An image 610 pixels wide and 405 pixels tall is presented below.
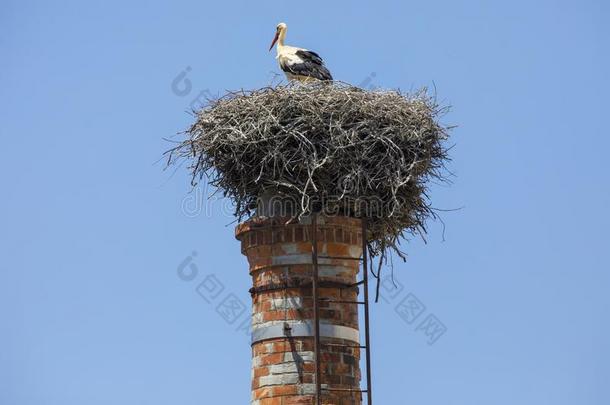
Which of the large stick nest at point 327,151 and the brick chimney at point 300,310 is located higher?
the large stick nest at point 327,151

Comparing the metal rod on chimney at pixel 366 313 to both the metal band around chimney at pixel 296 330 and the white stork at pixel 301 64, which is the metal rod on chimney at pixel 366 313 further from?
the white stork at pixel 301 64

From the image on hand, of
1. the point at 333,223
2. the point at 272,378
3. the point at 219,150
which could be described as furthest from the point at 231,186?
the point at 272,378

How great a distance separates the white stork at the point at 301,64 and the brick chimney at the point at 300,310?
162 inches

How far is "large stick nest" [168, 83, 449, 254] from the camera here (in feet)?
47.6

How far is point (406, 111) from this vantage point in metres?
15.4

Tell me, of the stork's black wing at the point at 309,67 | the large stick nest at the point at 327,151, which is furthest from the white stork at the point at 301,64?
the large stick nest at the point at 327,151

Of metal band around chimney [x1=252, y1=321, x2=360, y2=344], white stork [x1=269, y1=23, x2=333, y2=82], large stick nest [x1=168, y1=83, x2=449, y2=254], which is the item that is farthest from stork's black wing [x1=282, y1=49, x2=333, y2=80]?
metal band around chimney [x1=252, y1=321, x2=360, y2=344]

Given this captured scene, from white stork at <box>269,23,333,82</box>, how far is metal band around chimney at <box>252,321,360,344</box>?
497 centimetres

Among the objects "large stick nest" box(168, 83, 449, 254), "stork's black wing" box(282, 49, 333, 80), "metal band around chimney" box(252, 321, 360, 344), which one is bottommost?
"metal band around chimney" box(252, 321, 360, 344)

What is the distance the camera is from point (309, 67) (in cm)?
1847

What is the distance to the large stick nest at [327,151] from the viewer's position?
14500mm

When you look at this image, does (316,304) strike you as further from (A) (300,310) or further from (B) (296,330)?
(B) (296,330)

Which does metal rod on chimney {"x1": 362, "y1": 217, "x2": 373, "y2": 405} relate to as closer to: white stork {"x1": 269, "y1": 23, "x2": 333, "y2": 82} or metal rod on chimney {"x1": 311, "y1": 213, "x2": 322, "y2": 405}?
metal rod on chimney {"x1": 311, "y1": 213, "x2": 322, "y2": 405}

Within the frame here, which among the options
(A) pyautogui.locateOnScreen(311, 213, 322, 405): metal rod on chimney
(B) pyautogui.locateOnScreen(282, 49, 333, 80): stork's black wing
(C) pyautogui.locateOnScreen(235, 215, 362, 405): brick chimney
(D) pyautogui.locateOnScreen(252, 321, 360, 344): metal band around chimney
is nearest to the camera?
(A) pyautogui.locateOnScreen(311, 213, 322, 405): metal rod on chimney
